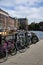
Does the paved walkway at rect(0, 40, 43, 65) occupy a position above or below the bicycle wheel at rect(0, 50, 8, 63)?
below

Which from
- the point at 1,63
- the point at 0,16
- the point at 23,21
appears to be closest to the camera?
A: the point at 1,63

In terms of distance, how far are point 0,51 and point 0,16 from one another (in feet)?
368

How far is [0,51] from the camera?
34.9 feet

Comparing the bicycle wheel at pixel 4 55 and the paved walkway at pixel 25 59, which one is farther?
the bicycle wheel at pixel 4 55

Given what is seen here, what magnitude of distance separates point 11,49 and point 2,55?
117cm

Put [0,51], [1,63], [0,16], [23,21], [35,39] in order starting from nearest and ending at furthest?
[1,63] < [0,51] < [35,39] < [0,16] < [23,21]

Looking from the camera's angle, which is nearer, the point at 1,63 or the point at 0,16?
the point at 1,63

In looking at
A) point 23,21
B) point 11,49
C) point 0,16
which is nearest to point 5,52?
point 11,49

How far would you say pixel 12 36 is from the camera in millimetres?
14586

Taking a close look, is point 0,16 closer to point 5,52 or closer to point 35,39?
point 35,39

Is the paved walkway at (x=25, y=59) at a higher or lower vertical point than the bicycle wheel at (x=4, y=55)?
lower

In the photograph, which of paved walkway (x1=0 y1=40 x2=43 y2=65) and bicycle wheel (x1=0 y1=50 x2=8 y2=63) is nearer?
paved walkway (x1=0 y1=40 x2=43 y2=65)

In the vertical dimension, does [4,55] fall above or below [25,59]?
above

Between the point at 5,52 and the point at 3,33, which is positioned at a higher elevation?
the point at 3,33
